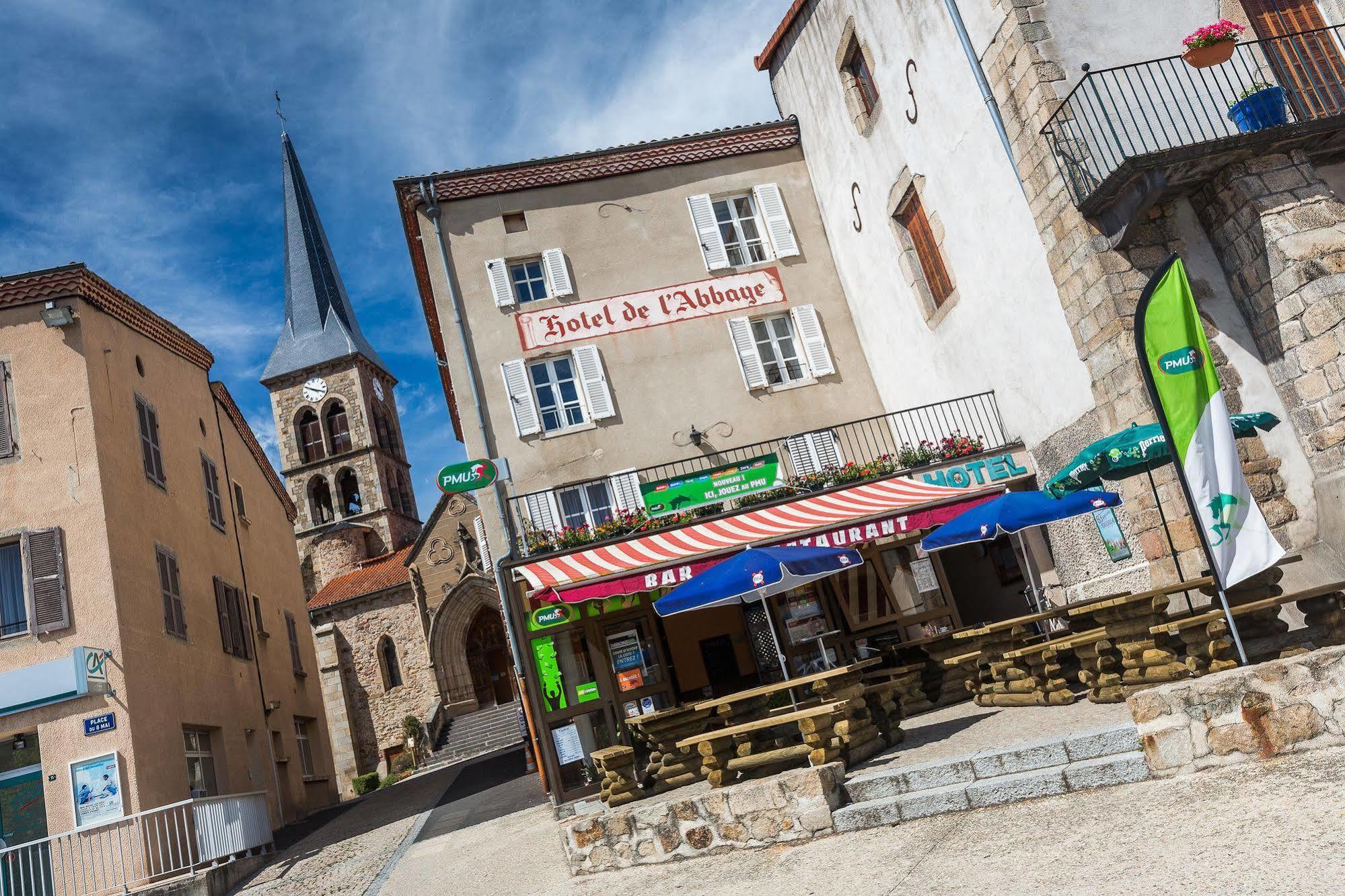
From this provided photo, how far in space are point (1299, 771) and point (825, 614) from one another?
27.5ft

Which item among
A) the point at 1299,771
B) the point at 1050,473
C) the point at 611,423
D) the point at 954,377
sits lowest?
the point at 1299,771

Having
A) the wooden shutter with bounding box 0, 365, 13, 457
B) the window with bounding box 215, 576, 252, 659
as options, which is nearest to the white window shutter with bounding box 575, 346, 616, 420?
the window with bounding box 215, 576, 252, 659

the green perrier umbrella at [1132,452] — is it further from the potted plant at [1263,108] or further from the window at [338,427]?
the window at [338,427]

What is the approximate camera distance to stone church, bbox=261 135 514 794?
32.8 m

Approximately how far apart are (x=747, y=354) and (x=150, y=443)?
9.13 meters

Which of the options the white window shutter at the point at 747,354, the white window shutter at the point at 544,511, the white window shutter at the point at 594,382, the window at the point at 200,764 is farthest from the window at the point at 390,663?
the white window shutter at the point at 747,354

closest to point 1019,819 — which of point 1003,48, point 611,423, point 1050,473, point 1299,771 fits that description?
point 1299,771

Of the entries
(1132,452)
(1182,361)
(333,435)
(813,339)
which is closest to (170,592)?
(813,339)

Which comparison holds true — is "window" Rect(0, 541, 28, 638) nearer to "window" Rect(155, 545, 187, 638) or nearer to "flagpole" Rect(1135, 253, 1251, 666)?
Result: "window" Rect(155, 545, 187, 638)

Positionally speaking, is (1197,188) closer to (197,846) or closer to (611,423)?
(611,423)

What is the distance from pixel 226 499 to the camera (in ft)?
61.3

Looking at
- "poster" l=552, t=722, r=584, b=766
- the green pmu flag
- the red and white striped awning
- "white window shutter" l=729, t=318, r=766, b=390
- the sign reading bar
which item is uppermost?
"white window shutter" l=729, t=318, r=766, b=390

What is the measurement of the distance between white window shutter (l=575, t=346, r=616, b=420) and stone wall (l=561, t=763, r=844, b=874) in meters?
8.31

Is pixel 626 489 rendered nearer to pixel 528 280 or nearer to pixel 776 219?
pixel 528 280
